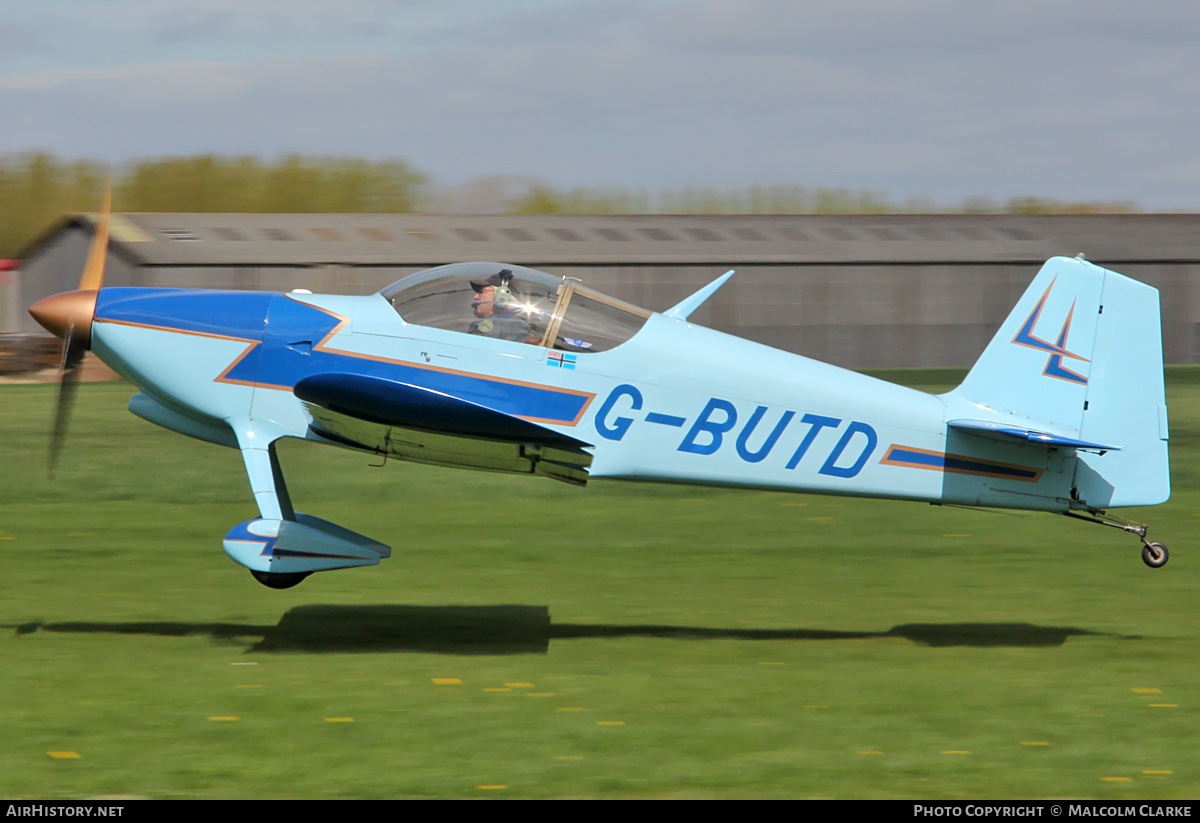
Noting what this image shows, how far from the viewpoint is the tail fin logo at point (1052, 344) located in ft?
25.5

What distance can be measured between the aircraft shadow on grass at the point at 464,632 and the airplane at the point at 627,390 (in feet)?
2.65

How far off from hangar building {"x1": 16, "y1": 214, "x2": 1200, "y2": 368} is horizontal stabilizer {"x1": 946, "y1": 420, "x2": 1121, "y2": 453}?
87.9ft

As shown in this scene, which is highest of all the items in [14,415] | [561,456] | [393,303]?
[393,303]

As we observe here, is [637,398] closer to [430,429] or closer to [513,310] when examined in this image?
[513,310]

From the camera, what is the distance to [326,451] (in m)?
17.7

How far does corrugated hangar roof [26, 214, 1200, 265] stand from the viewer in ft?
116

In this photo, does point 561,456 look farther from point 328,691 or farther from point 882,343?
point 882,343

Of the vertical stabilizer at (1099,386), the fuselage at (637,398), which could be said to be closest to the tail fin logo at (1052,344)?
the vertical stabilizer at (1099,386)

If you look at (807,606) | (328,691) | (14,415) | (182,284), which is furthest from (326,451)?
(182,284)

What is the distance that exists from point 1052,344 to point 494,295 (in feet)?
11.9

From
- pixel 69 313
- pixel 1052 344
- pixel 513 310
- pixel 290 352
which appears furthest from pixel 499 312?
pixel 1052 344

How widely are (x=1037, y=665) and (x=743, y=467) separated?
83.7 inches

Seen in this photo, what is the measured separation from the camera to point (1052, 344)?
25.7ft

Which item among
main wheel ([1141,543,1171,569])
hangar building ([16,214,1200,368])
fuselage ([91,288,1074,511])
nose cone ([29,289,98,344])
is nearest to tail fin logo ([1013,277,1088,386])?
fuselage ([91,288,1074,511])
